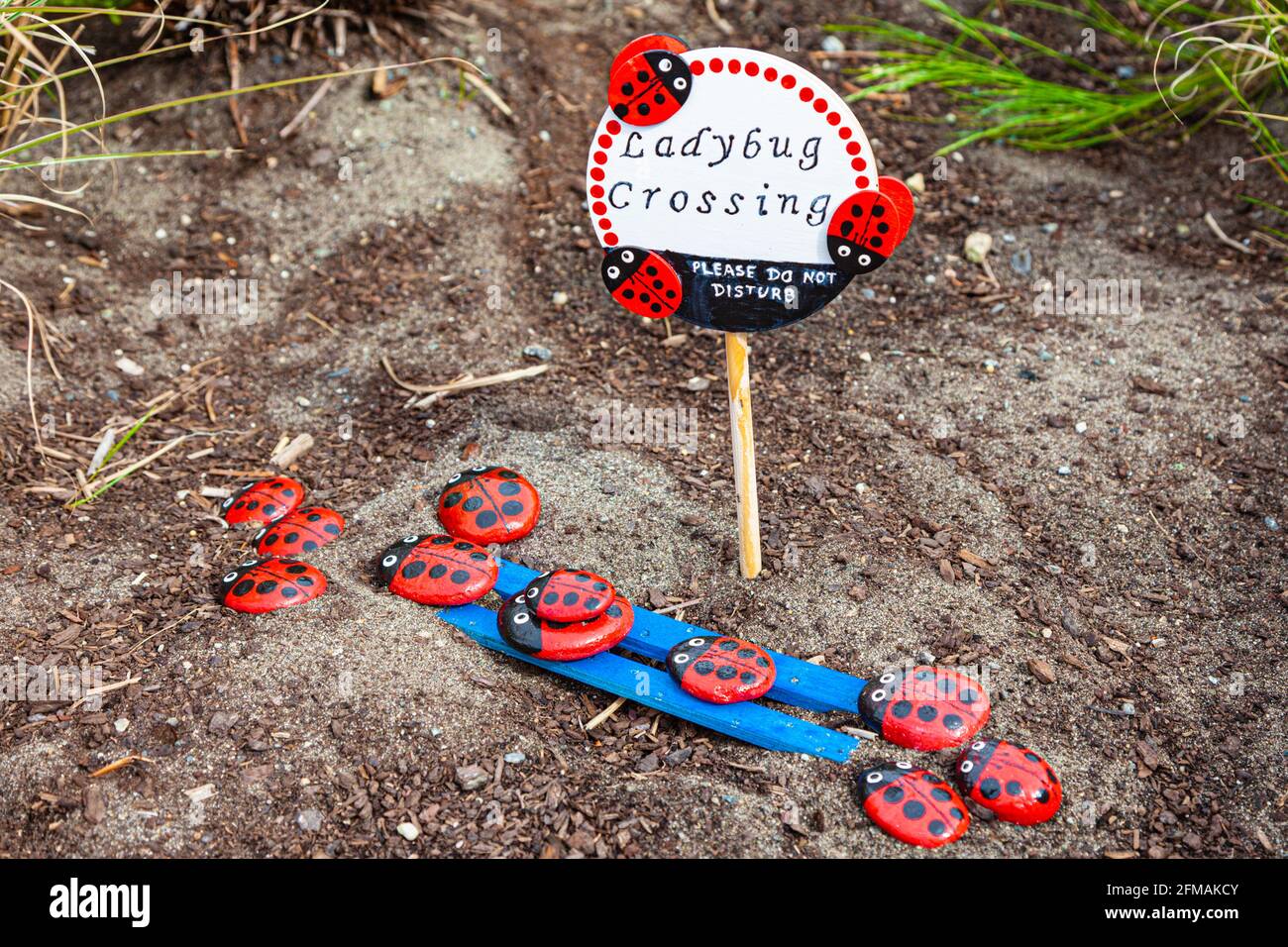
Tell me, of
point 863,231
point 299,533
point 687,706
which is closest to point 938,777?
point 687,706

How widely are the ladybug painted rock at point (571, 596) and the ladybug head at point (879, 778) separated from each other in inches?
25.5

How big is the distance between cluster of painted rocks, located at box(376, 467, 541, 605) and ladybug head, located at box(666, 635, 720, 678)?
1.58ft

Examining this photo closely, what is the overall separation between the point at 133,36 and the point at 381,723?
3033mm

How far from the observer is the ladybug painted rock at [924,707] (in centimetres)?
226

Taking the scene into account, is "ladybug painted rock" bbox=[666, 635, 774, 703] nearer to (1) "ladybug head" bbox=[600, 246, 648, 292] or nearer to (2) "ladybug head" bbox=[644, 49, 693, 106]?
(1) "ladybug head" bbox=[600, 246, 648, 292]

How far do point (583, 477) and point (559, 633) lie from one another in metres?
0.66

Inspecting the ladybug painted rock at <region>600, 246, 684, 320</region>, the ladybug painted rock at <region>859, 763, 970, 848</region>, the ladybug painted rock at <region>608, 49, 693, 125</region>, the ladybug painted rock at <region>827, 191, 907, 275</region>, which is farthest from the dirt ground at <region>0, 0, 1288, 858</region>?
the ladybug painted rock at <region>608, 49, 693, 125</region>

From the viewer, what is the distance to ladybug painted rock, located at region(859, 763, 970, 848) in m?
2.06

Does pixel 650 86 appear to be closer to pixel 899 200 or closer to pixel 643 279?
pixel 643 279

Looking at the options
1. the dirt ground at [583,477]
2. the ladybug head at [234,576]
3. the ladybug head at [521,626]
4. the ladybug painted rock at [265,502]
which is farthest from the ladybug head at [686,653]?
the ladybug painted rock at [265,502]

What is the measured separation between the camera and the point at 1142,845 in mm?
2139

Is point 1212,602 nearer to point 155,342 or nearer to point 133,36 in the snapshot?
point 155,342

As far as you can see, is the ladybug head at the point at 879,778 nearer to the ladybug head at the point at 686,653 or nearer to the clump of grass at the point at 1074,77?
the ladybug head at the point at 686,653

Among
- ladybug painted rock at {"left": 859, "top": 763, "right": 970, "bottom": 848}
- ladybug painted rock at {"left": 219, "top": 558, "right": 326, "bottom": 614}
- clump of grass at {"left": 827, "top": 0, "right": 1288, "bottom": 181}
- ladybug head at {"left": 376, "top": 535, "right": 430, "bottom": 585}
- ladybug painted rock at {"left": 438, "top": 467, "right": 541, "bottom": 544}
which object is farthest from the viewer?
clump of grass at {"left": 827, "top": 0, "right": 1288, "bottom": 181}
